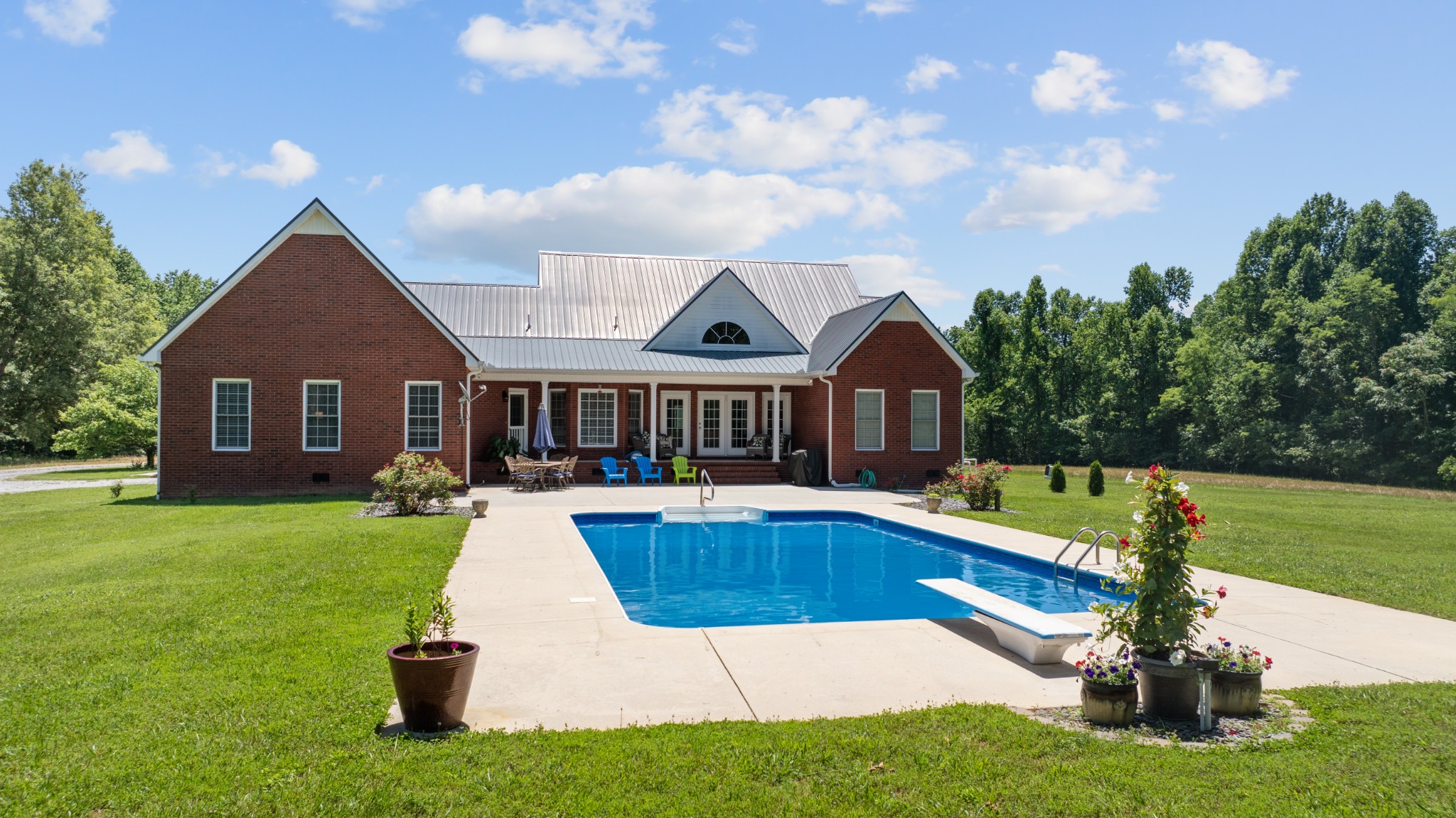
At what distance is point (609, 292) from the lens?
93.2 feet

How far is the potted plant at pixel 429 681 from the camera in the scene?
4711mm

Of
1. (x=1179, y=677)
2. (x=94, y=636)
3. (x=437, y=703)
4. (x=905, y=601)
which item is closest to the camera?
(x=437, y=703)

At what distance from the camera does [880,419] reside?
23.5m

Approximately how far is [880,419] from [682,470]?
5554 millimetres

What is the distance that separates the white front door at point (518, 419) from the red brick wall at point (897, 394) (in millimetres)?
8689

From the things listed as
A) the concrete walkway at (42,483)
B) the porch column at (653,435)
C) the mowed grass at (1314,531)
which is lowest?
the mowed grass at (1314,531)

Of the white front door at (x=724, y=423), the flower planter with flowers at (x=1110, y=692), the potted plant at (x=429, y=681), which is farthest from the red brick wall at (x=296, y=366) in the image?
the flower planter with flowers at (x=1110, y=692)

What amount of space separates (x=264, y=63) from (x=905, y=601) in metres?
12.9

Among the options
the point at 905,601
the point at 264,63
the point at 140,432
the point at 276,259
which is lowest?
the point at 905,601

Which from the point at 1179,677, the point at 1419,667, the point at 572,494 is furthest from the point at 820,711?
the point at 572,494

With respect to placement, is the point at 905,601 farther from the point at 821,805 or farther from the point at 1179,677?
the point at 821,805

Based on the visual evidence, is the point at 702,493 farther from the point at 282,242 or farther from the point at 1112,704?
the point at 1112,704

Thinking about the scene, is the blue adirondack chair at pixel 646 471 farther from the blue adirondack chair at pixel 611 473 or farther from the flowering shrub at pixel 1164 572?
the flowering shrub at pixel 1164 572

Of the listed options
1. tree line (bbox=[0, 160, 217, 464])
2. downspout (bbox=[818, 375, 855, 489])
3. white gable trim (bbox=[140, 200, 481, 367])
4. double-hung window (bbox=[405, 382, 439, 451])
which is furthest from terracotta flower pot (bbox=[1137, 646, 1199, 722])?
tree line (bbox=[0, 160, 217, 464])
